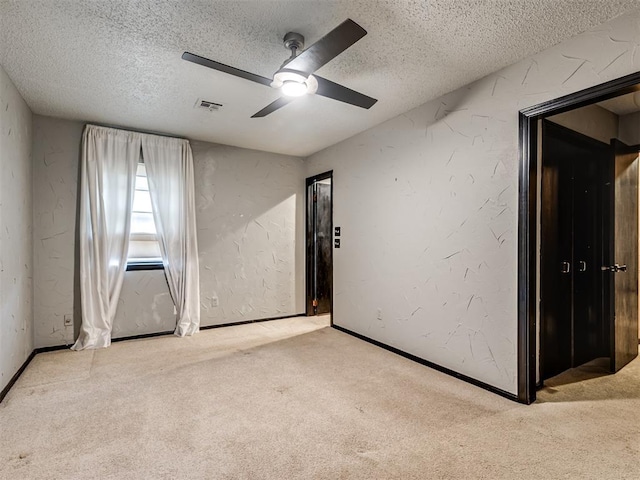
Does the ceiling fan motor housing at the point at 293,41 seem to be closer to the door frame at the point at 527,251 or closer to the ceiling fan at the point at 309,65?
the ceiling fan at the point at 309,65

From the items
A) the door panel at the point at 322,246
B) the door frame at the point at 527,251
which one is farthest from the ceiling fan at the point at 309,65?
the door panel at the point at 322,246

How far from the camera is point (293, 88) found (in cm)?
215

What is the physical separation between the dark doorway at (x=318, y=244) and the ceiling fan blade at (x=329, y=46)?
3.12m

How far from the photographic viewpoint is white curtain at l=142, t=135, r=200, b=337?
4035 mm

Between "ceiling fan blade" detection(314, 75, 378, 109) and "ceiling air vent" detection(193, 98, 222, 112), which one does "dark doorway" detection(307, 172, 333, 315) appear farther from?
"ceiling fan blade" detection(314, 75, 378, 109)

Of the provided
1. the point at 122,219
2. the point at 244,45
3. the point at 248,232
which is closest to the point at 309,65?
the point at 244,45

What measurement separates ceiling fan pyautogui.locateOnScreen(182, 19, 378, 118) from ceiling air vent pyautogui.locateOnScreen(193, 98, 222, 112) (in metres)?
0.98

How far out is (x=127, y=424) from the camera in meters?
2.14

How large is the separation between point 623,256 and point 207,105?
4200mm

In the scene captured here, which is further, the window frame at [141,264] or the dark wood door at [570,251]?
the window frame at [141,264]

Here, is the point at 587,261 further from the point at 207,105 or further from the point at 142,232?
the point at 142,232

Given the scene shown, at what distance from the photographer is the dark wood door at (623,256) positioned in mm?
3105

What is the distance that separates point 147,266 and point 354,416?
306cm

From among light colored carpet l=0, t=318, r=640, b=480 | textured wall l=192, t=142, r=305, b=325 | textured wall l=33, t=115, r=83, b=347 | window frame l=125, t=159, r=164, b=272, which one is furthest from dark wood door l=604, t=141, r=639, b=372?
textured wall l=33, t=115, r=83, b=347
